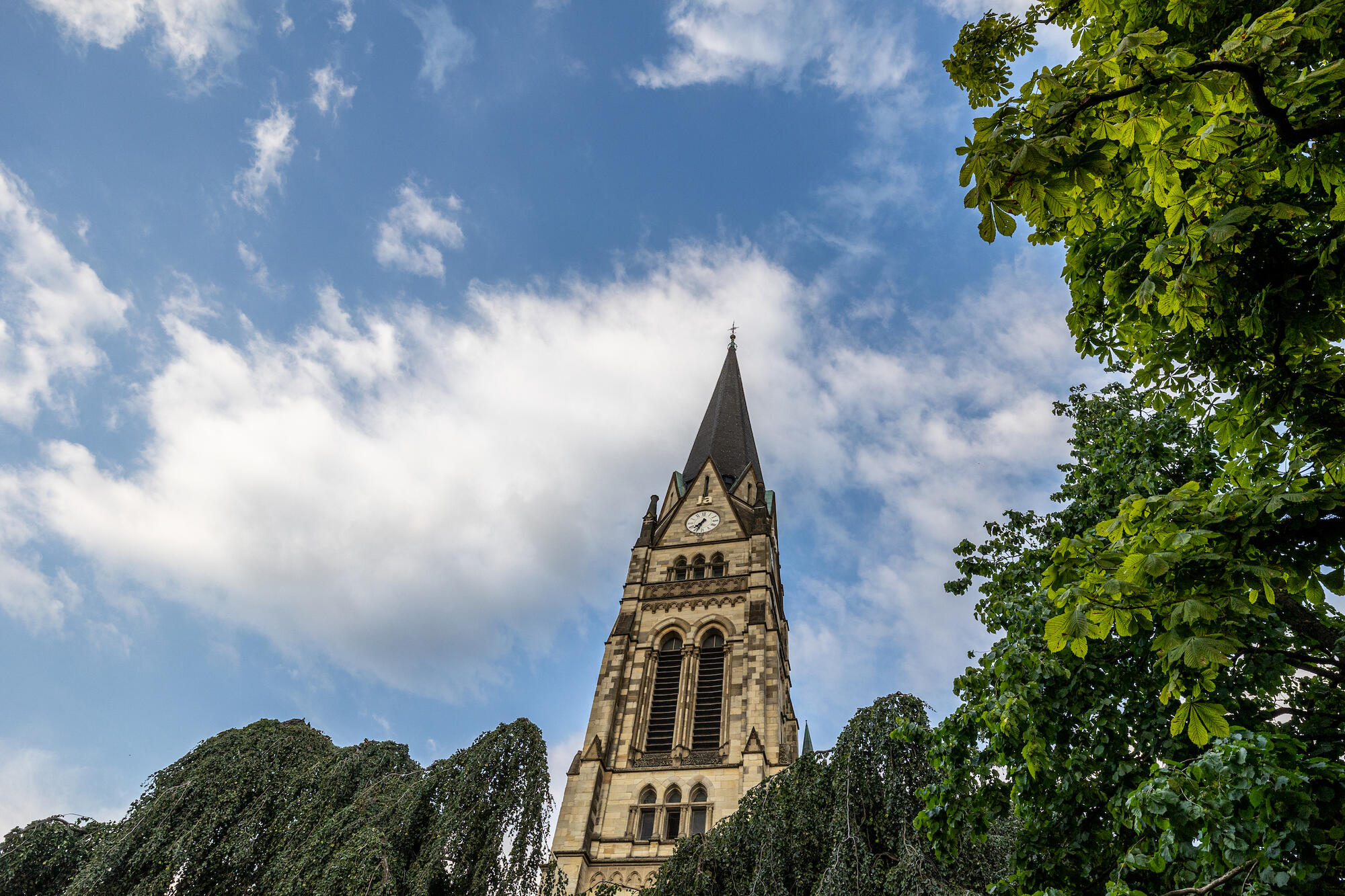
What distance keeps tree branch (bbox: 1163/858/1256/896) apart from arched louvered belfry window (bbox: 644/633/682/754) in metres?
21.4

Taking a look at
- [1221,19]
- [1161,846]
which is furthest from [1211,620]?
[1221,19]

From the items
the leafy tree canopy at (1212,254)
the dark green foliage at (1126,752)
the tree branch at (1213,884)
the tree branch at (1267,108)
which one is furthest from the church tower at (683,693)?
the tree branch at (1267,108)

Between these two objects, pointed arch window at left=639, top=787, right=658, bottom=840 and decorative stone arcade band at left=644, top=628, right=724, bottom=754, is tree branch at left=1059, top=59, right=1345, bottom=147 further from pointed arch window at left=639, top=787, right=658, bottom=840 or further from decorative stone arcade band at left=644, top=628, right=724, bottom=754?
decorative stone arcade band at left=644, top=628, right=724, bottom=754

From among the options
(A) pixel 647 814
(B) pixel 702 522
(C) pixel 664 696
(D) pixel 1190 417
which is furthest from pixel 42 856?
(B) pixel 702 522

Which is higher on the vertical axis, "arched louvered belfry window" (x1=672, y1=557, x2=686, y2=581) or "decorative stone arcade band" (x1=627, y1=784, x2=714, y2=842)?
"arched louvered belfry window" (x1=672, y1=557, x2=686, y2=581)

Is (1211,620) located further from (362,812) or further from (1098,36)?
(362,812)

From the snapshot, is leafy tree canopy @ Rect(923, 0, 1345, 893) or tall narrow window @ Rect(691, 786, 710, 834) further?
tall narrow window @ Rect(691, 786, 710, 834)

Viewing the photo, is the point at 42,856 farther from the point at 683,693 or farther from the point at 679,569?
the point at 679,569

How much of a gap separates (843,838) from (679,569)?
67.1ft

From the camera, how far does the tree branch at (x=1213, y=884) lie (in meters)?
4.13

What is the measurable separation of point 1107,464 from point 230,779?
51.5 ft

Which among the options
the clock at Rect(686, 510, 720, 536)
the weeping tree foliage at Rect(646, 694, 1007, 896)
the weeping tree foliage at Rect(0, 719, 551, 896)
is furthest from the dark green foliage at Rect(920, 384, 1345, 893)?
the clock at Rect(686, 510, 720, 536)

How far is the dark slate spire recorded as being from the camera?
37.5 meters

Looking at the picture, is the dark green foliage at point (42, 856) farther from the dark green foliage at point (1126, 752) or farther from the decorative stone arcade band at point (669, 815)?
the dark green foliage at point (1126, 752)
